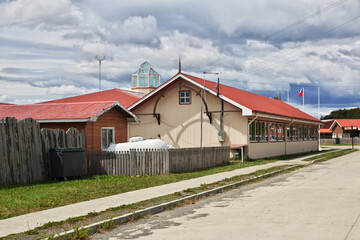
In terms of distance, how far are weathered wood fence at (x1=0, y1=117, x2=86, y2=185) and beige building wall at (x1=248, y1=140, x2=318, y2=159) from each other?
1496 centimetres

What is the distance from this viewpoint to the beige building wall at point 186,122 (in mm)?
28469

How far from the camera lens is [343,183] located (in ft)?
51.7

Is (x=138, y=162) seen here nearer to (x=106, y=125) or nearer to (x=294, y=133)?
(x=106, y=125)

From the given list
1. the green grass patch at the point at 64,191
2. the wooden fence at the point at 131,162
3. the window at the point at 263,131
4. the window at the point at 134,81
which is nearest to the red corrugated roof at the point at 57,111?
the wooden fence at the point at 131,162

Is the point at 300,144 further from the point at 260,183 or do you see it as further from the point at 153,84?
the point at 260,183

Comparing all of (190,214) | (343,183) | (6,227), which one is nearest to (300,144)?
(343,183)

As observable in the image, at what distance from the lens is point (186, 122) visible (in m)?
30.2

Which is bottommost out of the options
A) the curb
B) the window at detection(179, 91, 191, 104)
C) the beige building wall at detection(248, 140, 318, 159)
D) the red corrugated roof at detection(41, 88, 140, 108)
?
the curb

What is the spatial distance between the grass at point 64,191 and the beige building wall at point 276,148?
11723 mm

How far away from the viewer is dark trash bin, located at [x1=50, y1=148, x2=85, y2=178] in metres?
16.3

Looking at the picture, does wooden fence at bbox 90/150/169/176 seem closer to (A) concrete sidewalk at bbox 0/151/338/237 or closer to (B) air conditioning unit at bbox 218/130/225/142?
(A) concrete sidewalk at bbox 0/151/338/237

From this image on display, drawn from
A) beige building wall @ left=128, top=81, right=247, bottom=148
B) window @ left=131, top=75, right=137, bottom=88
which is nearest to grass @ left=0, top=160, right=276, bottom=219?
beige building wall @ left=128, top=81, right=247, bottom=148

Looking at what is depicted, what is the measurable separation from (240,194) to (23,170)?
7200mm

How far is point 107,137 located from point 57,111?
102 inches
